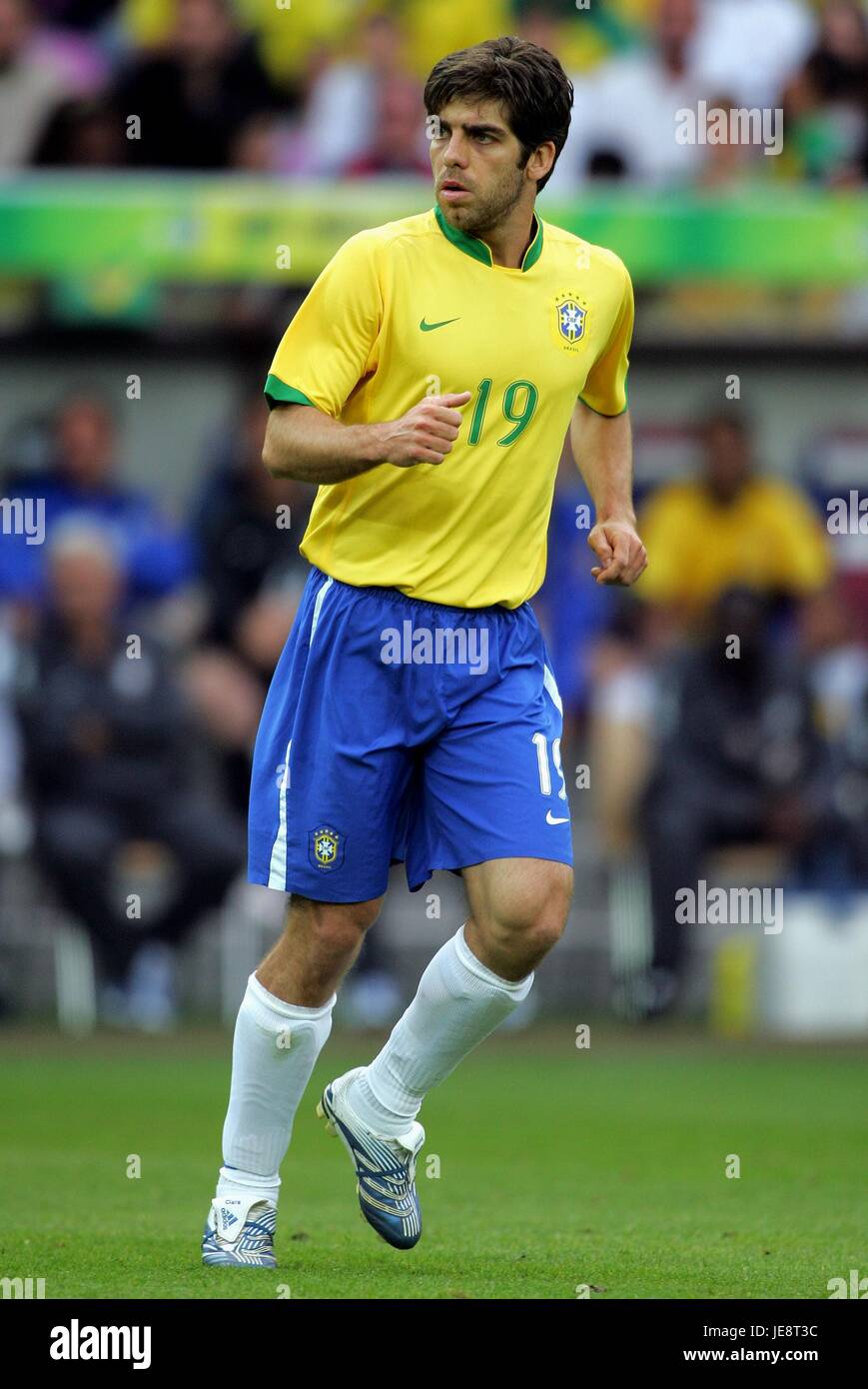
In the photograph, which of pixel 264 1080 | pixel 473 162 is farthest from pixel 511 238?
pixel 264 1080

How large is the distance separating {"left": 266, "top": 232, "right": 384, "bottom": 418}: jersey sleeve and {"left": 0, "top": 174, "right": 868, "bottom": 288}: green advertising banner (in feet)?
24.2

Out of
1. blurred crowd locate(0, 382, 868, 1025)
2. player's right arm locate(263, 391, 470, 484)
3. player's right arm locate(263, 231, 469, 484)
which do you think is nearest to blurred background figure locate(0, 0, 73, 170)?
blurred crowd locate(0, 382, 868, 1025)

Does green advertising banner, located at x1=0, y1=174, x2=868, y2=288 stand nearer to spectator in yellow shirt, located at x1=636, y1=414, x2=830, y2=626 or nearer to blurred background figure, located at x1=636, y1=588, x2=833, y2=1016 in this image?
spectator in yellow shirt, located at x1=636, y1=414, x2=830, y2=626

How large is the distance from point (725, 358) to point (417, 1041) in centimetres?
991

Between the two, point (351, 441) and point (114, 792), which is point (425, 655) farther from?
point (114, 792)

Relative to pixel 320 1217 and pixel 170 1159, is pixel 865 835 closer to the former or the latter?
pixel 170 1159

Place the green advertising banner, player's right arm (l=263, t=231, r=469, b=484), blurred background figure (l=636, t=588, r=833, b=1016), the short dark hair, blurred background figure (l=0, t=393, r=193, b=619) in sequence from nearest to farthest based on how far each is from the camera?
1. player's right arm (l=263, t=231, r=469, b=484)
2. the short dark hair
3. blurred background figure (l=636, t=588, r=833, b=1016)
4. blurred background figure (l=0, t=393, r=193, b=619)
5. the green advertising banner

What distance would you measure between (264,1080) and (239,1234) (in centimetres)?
37

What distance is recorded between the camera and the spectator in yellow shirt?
43.3 feet

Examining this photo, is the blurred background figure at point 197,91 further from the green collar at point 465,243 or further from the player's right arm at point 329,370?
the player's right arm at point 329,370

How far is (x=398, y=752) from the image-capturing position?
557 cm

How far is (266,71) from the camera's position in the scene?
14.5m

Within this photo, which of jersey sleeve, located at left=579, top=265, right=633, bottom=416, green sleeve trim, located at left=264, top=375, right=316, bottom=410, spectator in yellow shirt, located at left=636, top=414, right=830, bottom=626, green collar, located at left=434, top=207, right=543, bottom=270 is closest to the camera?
green sleeve trim, located at left=264, top=375, right=316, bottom=410

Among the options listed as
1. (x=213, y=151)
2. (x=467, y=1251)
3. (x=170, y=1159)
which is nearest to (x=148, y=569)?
(x=213, y=151)
